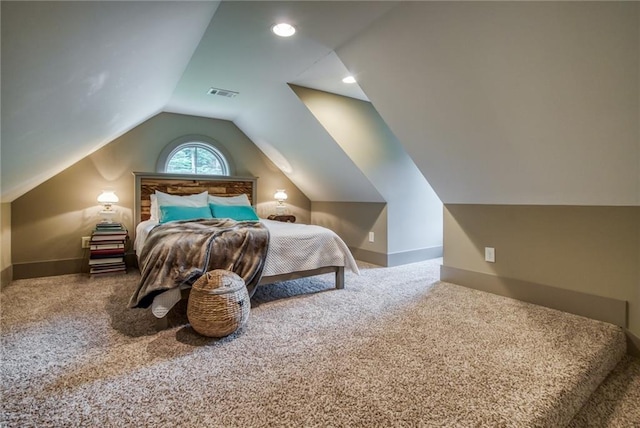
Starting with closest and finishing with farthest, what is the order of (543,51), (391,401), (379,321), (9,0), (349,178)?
(9,0) < (391,401) < (543,51) < (379,321) < (349,178)

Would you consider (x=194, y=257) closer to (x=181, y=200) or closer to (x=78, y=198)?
(x=181, y=200)

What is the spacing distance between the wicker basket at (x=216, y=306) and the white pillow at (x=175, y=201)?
2.16m

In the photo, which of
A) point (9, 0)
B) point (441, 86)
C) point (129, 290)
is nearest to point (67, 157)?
point (129, 290)

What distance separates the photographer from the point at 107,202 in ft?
12.4

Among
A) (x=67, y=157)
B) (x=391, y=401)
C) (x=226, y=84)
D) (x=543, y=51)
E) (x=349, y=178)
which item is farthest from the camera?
(x=349, y=178)

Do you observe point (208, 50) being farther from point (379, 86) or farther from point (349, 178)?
point (349, 178)

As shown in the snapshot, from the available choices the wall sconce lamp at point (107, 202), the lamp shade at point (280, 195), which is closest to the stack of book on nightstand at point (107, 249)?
the wall sconce lamp at point (107, 202)

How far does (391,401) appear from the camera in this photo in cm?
139

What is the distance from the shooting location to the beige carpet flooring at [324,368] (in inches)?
51.9

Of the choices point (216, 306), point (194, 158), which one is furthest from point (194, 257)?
point (194, 158)

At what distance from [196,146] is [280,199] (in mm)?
1464

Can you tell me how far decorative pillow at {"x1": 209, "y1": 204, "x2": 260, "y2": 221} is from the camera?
4031 mm

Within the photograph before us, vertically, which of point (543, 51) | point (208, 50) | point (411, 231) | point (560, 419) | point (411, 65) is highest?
point (208, 50)

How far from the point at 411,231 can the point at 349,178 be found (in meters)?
1.16
